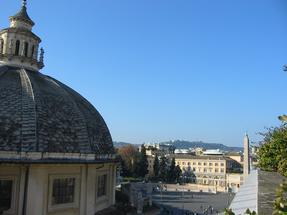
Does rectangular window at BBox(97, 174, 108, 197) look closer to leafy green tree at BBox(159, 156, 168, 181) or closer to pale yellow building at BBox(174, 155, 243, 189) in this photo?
leafy green tree at BBox(159, 156, 168, 181)

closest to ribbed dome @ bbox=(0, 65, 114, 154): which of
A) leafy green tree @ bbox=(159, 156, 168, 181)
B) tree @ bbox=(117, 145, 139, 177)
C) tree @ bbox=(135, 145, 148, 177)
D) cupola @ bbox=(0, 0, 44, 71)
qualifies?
cupola @ bbox=(0, 0, 44, 71)

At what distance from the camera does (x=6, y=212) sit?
459 inches

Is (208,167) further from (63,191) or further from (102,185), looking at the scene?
(63,191)

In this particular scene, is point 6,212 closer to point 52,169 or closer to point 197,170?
point 52,169

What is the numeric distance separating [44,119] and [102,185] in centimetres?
384

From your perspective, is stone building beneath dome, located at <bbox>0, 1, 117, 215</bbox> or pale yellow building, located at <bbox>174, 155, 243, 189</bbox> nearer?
stone building beneath dome, located at <bbox>0, 1, 117, 215</bbox>

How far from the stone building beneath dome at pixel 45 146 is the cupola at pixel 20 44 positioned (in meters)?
0.04

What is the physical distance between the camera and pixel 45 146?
12.1 m

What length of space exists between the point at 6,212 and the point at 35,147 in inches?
78.2

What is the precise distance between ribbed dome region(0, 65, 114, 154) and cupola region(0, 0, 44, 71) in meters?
0.54

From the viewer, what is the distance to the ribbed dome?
1194cm

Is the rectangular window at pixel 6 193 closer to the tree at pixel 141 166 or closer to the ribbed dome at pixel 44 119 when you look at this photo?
the ribbed dome at pixel 44 119

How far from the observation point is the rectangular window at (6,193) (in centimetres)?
1177

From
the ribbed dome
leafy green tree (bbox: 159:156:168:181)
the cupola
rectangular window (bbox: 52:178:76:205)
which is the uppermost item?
the cupola
